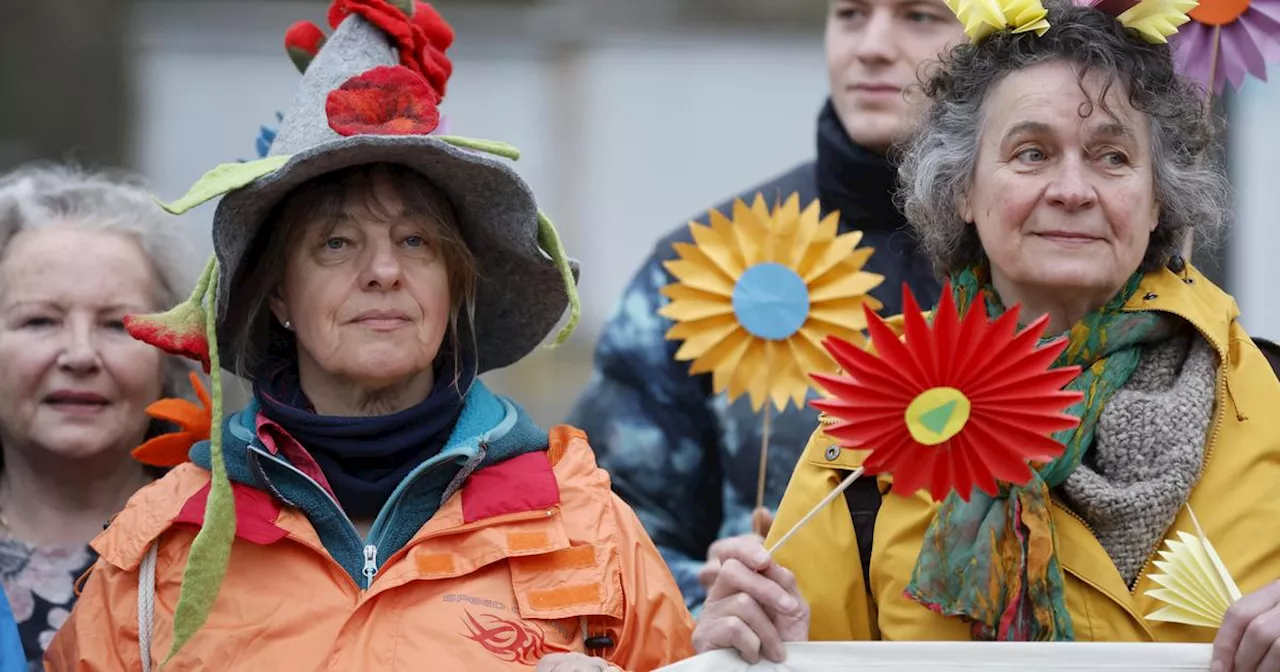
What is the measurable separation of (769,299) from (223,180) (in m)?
1.07

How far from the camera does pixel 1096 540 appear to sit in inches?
120

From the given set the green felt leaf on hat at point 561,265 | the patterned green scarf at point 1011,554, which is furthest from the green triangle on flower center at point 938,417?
the green felt leaf on hat at point 561,265

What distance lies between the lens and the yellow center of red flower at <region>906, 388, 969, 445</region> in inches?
112

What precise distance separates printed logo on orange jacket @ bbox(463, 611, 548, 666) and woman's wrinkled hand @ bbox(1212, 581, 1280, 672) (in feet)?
3.40

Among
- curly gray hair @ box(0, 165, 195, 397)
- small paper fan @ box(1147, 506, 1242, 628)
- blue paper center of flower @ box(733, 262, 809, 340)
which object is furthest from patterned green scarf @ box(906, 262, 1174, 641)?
curly gray hair @ box(0, 165, 195, 397)

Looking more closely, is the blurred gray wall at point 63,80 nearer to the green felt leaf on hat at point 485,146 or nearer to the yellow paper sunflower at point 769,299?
the yellow paper sunflower at point 769,299

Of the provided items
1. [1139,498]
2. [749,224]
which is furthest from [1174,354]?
[749,224]

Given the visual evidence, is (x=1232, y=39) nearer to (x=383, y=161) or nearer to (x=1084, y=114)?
(x=1084, y=114)

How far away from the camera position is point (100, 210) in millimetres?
4211

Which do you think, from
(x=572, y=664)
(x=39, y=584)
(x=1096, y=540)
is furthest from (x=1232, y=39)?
(x=39, y=584)

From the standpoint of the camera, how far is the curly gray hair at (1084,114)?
321cm

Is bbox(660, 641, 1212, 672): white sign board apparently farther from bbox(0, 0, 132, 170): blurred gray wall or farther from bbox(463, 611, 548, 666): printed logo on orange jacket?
bbox(0, 0, 132, 170): blurred gray wall

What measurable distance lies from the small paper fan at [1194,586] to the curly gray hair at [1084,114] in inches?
20.5

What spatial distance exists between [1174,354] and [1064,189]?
0.32m
